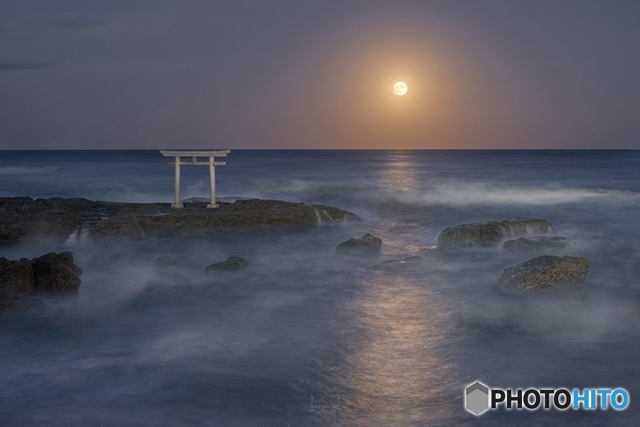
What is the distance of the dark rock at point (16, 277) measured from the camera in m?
14.1

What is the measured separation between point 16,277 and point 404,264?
10069mm

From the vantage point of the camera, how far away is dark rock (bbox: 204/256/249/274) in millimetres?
17656

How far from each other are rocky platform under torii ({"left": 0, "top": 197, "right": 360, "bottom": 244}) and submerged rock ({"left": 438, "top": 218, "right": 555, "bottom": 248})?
6.09 metres

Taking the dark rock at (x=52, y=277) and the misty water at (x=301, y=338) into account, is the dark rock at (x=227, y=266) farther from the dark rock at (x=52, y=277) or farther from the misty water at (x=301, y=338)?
the dark rock at (x=52, y=277)

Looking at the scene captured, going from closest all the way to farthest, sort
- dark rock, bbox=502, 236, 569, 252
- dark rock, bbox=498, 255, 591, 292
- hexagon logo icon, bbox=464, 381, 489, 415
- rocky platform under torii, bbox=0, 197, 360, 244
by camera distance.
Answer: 1. hexagon logo icon, bbox=464, 381, 489, 415
2. dark rock, bbox=498, 255, 591, 292
3. dark rock, bbox=502, 236, 569, 252
4. rocky platform under torii, bbox=0, 197, 360, 244

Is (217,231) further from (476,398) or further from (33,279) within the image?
(476,398)

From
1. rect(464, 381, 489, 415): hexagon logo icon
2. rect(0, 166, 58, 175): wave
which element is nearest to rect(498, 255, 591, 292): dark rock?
rect(464, 381, 489, 415): hexagon logo icon

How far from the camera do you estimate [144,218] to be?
23547 millimetres

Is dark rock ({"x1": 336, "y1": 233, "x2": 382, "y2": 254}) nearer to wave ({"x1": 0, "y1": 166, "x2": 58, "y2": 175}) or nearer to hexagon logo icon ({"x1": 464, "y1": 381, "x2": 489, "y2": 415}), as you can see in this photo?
hexagon logo icon ({"x1": 464, "y1": 381, "x2": 489, "y2": 415})

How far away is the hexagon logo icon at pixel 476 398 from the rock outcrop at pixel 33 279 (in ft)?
29.2

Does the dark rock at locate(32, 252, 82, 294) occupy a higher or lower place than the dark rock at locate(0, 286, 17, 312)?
higher

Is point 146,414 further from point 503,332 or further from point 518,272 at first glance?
point 518,272

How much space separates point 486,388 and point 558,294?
567 cm

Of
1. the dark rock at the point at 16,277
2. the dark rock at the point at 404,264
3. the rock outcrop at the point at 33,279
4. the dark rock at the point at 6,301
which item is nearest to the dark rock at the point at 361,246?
the dark rock at the point at 404,264
